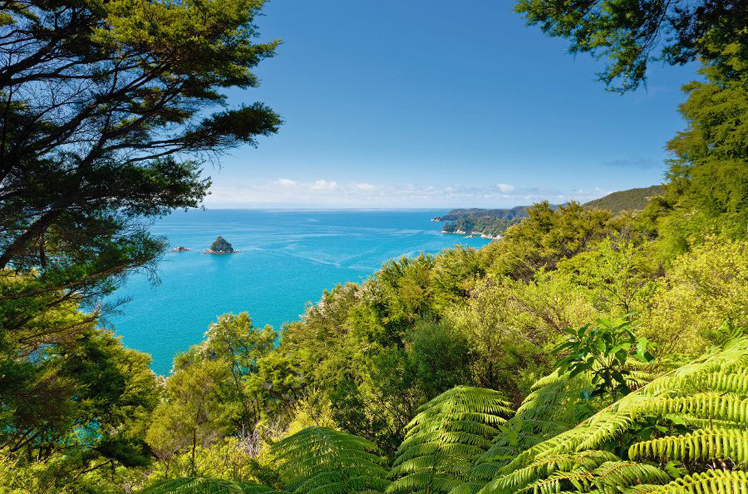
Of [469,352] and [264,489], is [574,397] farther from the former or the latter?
[469,352]

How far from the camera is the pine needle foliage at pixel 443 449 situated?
2.37m

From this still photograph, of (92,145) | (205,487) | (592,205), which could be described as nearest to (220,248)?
(92,145)

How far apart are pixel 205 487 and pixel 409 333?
7.76 meters

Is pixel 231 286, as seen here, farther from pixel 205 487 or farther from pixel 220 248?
pixel 205 487

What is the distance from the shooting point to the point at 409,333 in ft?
31.8

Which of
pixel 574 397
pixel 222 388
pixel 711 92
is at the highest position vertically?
pixel 711 92

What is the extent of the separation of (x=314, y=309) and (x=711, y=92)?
2552 centimetres

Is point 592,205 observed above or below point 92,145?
above

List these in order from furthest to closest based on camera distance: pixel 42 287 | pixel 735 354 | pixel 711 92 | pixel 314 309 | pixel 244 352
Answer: pixel 314 309
pixel 244 352
pixel 711 92
pixel 42 287
pixel 735 354

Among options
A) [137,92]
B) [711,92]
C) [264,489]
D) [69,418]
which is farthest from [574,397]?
[711,92]

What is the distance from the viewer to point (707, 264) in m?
6.62

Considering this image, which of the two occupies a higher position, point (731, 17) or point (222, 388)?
point (731, 17)

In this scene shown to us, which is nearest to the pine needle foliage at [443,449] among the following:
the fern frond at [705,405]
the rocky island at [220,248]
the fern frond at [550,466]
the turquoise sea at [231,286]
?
Result: the fern frond at [550,466]

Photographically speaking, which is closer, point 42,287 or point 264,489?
point 264,489
